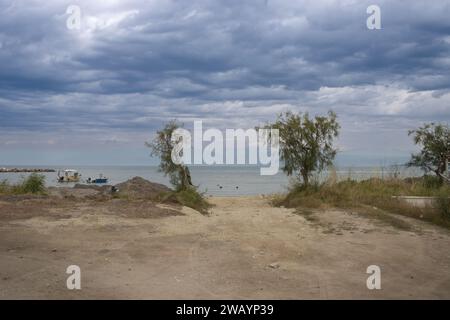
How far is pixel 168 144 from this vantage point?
60.3 ft

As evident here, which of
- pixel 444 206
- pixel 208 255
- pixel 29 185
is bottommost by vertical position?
pixel 208 255

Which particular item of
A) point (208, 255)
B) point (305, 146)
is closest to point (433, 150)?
point (305, 146)

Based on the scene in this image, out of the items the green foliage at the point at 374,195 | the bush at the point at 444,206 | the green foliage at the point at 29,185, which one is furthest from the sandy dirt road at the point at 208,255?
the green foliage at the point at 29,185

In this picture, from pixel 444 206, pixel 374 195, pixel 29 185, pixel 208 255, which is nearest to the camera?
pixel 208 255

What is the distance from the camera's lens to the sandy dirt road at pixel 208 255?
22.9 feet

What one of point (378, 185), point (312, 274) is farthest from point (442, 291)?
point (378, 185)

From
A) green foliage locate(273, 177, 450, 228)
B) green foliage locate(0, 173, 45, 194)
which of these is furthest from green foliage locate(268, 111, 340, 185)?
green foliage locate(0, 173, 45, 194)

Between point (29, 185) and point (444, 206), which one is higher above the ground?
point (29, 185)

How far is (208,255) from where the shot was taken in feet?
29.7

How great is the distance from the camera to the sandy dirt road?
22.9ft

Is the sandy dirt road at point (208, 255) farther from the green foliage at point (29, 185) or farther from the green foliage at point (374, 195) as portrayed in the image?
the green foliage at point (29, 185)

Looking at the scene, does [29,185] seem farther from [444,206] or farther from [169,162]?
[444,206]

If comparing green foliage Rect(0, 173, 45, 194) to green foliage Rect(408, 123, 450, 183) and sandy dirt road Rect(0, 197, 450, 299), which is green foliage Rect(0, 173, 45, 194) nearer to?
sandy dirt road Rect(0, 197, 450, 299)

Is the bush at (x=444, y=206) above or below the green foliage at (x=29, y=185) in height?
below
